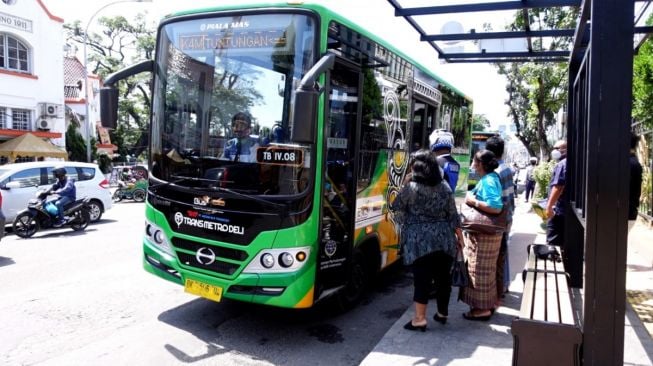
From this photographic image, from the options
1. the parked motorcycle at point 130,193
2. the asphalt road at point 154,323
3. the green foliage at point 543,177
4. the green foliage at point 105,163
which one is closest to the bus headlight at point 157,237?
the asphalt road at point 154,323

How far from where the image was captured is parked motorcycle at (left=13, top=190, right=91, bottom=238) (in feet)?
35.0

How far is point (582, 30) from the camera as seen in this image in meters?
3.32

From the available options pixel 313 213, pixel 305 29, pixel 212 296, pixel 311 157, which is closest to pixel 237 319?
pixel 212 296

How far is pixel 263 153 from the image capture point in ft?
14.9

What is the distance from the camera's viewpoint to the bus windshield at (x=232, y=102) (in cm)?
448

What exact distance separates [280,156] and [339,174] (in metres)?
0.73

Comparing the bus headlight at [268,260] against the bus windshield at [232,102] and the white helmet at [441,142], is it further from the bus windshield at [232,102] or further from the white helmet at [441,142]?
the white helmet at [441,142]

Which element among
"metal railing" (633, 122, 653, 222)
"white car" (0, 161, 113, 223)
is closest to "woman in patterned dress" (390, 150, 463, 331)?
"metal railing" (633, 122, 653, 222)

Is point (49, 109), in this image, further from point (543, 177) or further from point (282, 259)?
point (282, 259)

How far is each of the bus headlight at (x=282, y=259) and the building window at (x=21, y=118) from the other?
84.2 ft

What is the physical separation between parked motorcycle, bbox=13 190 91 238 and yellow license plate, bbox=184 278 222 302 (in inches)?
304

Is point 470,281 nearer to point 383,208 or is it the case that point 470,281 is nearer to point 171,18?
point 383,208

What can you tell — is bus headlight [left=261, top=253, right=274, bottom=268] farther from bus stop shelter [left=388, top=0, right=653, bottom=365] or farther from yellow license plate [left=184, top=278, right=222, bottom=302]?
bus stop shelter [left=388, top=0, right=653, bottom=365]

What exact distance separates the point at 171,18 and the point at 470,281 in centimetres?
406
